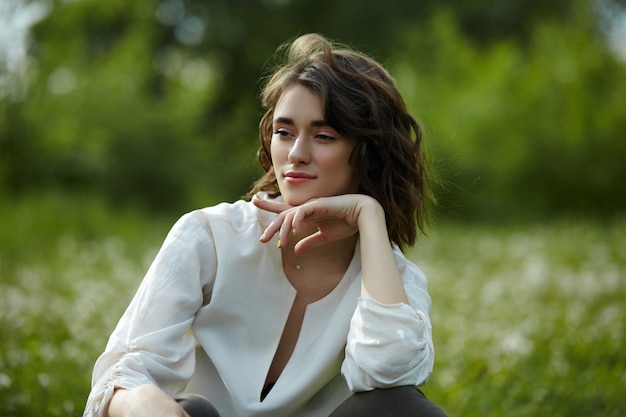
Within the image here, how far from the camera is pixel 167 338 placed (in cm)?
245

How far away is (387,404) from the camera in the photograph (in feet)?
7.97

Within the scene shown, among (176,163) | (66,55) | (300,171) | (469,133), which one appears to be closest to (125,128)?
(176,163)

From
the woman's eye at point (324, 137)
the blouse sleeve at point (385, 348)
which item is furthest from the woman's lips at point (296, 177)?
the blouse sleeve at point (385, 348)

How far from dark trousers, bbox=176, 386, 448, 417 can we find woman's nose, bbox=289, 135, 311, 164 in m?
0.76

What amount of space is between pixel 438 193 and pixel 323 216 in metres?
8.11

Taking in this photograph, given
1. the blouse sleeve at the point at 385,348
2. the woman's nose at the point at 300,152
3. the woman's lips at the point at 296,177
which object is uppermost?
the woman's nose at the point at 300,152

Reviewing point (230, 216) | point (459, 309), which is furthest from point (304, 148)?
point (459, 309)

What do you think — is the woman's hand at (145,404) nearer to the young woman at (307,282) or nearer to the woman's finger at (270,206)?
the young woman at (307,282)

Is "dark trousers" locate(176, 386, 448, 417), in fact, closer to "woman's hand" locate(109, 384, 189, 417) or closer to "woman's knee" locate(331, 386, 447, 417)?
"woman's knee" locate(331, 386, 447, 417)

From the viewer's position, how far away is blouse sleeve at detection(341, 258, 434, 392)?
2.44 meters

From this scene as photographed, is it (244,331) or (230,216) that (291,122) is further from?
(244,331)

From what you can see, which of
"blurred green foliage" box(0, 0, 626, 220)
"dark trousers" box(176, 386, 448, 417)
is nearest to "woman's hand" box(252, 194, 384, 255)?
"dark trousers" box(176, 386, 448, 417)

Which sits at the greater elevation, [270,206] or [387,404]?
[270,206]

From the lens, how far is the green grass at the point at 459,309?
413 centimetres
